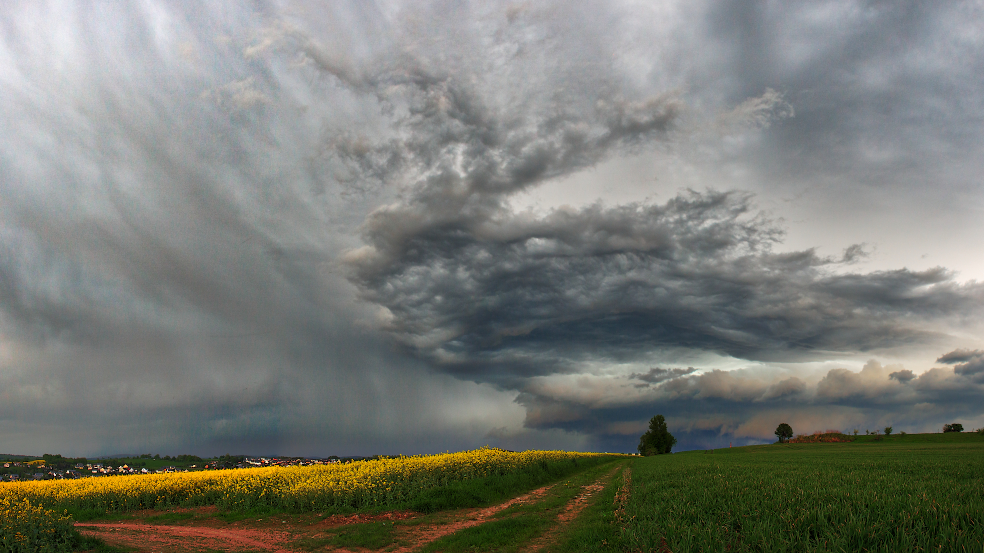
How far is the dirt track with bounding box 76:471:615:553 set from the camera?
14.9m

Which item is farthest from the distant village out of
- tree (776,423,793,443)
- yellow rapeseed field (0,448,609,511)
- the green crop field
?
tree (776,423,793,443)

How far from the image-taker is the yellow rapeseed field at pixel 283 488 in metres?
20.7

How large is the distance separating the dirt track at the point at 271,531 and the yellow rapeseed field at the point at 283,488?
4.50 ft

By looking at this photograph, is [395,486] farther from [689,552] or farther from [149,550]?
[689,552]

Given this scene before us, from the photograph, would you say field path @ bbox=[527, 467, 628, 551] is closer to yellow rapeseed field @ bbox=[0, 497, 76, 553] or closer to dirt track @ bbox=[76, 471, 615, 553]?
dirt track @ bbox=[76, 471, 615, 553]

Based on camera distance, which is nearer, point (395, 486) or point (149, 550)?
point (149, 550)

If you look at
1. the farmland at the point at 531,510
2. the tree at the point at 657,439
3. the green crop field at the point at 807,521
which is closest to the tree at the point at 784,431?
the tree at the point at 657,439

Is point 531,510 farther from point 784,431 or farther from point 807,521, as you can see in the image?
point 784,431

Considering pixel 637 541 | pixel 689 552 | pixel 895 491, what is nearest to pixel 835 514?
pixel 689 552

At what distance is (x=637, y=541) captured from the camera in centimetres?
942

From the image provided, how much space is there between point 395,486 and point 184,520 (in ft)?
33.1

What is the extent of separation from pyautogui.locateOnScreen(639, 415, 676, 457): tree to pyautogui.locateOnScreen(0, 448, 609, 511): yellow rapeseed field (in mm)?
105939

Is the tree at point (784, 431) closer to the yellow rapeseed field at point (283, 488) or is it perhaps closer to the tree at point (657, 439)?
the tree at point (657, 439)

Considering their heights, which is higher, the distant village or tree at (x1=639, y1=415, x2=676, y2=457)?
the distant village
